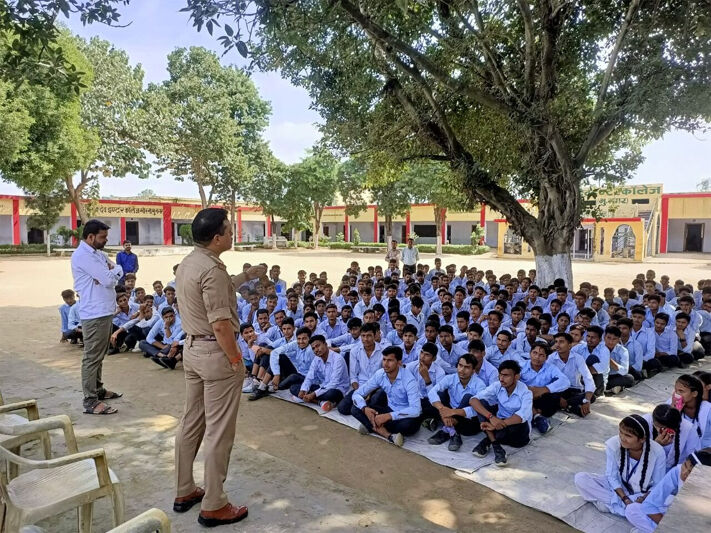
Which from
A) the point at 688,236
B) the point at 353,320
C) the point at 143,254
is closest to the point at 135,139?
the point at 143,254

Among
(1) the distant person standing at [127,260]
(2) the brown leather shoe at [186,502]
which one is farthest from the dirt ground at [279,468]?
(1) the distant person standing at [127,260]

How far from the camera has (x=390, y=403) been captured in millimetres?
4680

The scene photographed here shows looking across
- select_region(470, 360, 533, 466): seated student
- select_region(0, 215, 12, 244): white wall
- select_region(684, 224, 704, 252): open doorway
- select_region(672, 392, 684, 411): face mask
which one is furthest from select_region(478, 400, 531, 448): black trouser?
select_region(0, 215, 12, 244): white wall

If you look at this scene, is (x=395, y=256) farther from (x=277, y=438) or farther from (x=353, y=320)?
(x=277, y=438)

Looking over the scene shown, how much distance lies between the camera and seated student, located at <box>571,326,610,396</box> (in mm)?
5312

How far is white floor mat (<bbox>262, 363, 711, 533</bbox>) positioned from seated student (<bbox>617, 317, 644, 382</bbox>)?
27.4 inches

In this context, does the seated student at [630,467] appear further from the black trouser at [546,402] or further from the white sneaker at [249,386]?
the white sneaker at [249,386]

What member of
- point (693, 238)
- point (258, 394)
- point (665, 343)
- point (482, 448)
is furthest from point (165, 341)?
point (693, 238)

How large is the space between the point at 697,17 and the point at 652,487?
770cm

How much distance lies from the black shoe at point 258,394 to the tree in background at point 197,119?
23900mm

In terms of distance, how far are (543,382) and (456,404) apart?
946 millimetres

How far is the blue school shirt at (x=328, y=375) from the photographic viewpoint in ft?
17.0

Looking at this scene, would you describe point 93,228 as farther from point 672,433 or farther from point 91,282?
point 672,433

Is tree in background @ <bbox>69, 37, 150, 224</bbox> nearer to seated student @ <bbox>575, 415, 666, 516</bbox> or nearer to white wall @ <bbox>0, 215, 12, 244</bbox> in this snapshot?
white wall @ <bbox>0, 215, 12, 244</bbox>
